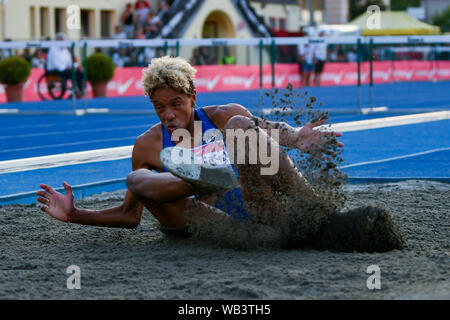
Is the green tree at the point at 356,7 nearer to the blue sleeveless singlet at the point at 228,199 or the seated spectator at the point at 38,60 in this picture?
the seated spectator at the point at 38,60

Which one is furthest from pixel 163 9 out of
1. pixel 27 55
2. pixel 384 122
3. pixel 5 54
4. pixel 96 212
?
pixel 96 212

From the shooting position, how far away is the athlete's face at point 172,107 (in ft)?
15.2

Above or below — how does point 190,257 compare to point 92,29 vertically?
below

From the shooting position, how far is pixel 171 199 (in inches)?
177

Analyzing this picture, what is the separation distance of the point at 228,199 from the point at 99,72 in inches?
792

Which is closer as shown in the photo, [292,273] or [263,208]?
[292,273]

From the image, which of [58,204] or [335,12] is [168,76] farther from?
[335,12]

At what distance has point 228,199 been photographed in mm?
4699

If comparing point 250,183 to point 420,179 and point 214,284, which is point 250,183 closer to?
point 214,284

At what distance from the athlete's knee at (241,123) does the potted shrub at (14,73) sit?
18.6 m

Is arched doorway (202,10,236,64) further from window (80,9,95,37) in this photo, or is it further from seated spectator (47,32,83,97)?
seated spectator (47,32,83,97)

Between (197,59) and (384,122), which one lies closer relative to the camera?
(384,122)
